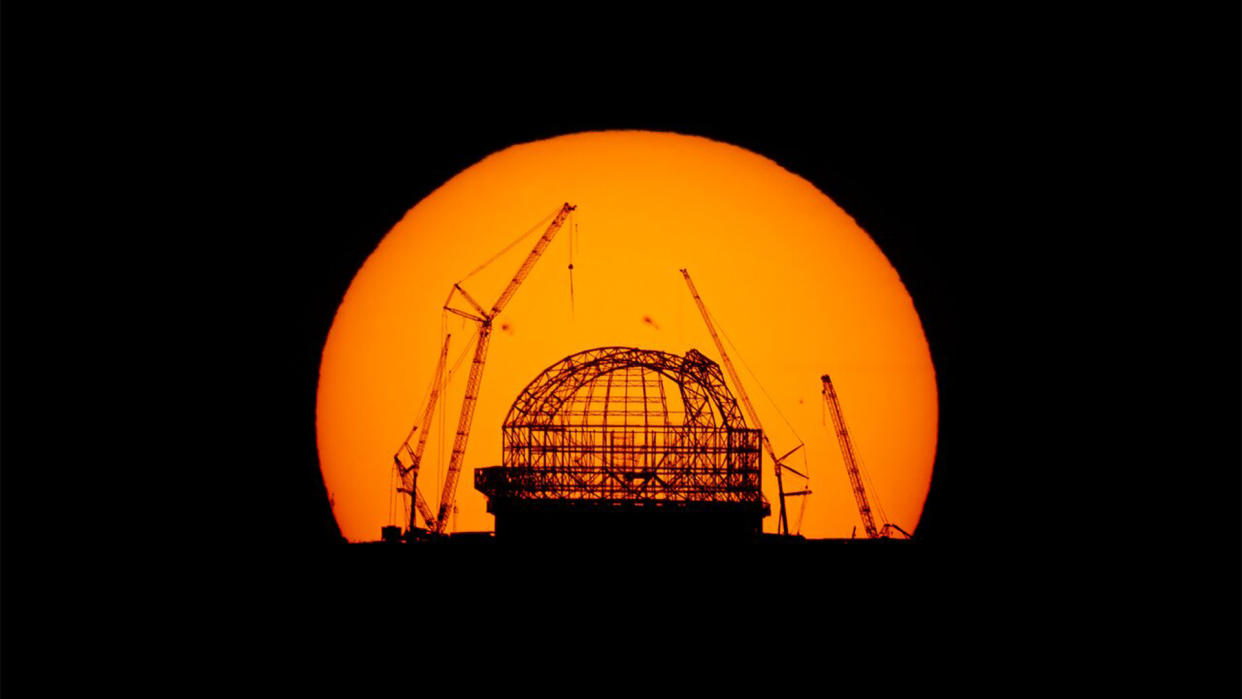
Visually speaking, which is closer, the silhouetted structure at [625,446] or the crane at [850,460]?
the crane at [850,460]

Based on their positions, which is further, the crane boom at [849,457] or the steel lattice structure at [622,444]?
the steel lattice structure at [622,444]

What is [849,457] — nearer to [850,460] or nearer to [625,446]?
[850,460]

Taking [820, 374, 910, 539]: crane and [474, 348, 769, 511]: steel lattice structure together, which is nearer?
[820, 374, 910, 539]: crane

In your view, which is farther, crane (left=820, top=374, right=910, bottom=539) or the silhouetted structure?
the silhouetted structure

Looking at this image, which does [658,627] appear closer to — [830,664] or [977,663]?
[830,664]

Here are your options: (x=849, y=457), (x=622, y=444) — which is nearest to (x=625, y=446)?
(x=622, y=444)

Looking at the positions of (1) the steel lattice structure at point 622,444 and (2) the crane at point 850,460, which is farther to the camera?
(1) the steel lattice structure at point 622,444
